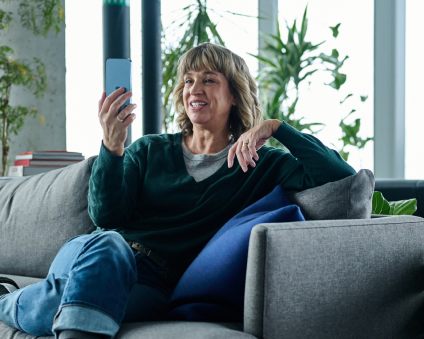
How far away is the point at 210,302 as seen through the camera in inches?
47.0

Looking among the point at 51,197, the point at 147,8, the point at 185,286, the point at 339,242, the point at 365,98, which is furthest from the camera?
the point at 365,98

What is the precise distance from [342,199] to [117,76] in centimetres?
76

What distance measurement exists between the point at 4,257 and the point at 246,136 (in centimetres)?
124

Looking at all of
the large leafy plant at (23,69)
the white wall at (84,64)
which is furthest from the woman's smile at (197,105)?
the white wall at (84,64)

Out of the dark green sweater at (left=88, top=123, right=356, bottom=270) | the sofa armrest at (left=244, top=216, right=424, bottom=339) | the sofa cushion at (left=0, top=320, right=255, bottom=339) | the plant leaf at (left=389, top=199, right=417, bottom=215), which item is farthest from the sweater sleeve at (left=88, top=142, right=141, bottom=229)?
the plant leaf at (left=389, top=199, right=417, bottom=215)

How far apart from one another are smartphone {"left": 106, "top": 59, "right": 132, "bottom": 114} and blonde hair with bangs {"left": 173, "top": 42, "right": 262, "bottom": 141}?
0.35 metres

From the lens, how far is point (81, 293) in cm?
101

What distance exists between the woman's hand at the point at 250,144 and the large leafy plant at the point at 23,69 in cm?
207

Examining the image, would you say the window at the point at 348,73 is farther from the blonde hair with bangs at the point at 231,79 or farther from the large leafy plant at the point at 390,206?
the blonde hair with bangs at the point at 231,79

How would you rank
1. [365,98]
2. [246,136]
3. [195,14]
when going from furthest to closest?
[365,98], [195,14], [246,136]

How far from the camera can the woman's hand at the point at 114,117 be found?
4.50ft

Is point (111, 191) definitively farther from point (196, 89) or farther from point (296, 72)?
point (296, 72)

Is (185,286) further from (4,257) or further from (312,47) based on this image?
(312,47)

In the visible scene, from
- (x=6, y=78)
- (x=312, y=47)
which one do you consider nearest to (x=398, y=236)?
(x=312, y=47)
